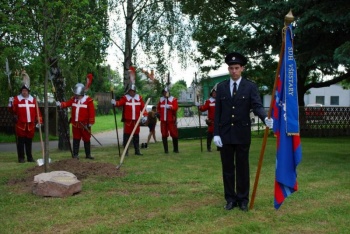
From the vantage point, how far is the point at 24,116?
38.8 feet

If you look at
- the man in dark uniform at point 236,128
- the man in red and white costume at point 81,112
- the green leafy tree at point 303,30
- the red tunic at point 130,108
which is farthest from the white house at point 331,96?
the man in dark uniform at point 236,128

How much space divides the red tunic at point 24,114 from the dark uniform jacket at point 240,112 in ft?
23.3

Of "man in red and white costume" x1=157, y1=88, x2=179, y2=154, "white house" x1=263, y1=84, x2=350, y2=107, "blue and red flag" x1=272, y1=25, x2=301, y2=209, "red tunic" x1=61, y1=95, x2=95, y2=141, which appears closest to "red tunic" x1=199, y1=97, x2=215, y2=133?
"man in red and white costume" x1=157, y1=88, x2=179, y2=154

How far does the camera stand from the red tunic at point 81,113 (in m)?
12.0

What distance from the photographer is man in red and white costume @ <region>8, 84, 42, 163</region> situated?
11781mm

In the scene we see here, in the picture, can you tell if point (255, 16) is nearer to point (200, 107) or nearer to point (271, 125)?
point (200, 107)

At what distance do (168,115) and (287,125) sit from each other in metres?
8.07

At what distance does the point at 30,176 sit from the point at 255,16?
8.81 meters

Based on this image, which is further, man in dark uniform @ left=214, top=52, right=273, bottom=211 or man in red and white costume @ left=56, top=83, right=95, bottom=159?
man in red and white costume @ left=56, top=83, right=95, bottom=159

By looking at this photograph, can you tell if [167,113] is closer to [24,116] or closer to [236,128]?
[24,116]

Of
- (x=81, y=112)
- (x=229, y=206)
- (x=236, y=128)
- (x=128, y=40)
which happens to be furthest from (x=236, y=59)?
(x=128, y=40)

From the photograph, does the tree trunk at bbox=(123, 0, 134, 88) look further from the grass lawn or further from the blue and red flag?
the blue and red flag

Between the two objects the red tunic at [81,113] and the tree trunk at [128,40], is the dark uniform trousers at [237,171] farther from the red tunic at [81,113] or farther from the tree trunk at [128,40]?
the tree trunk at [128,40]

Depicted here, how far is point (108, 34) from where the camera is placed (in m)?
16.1
